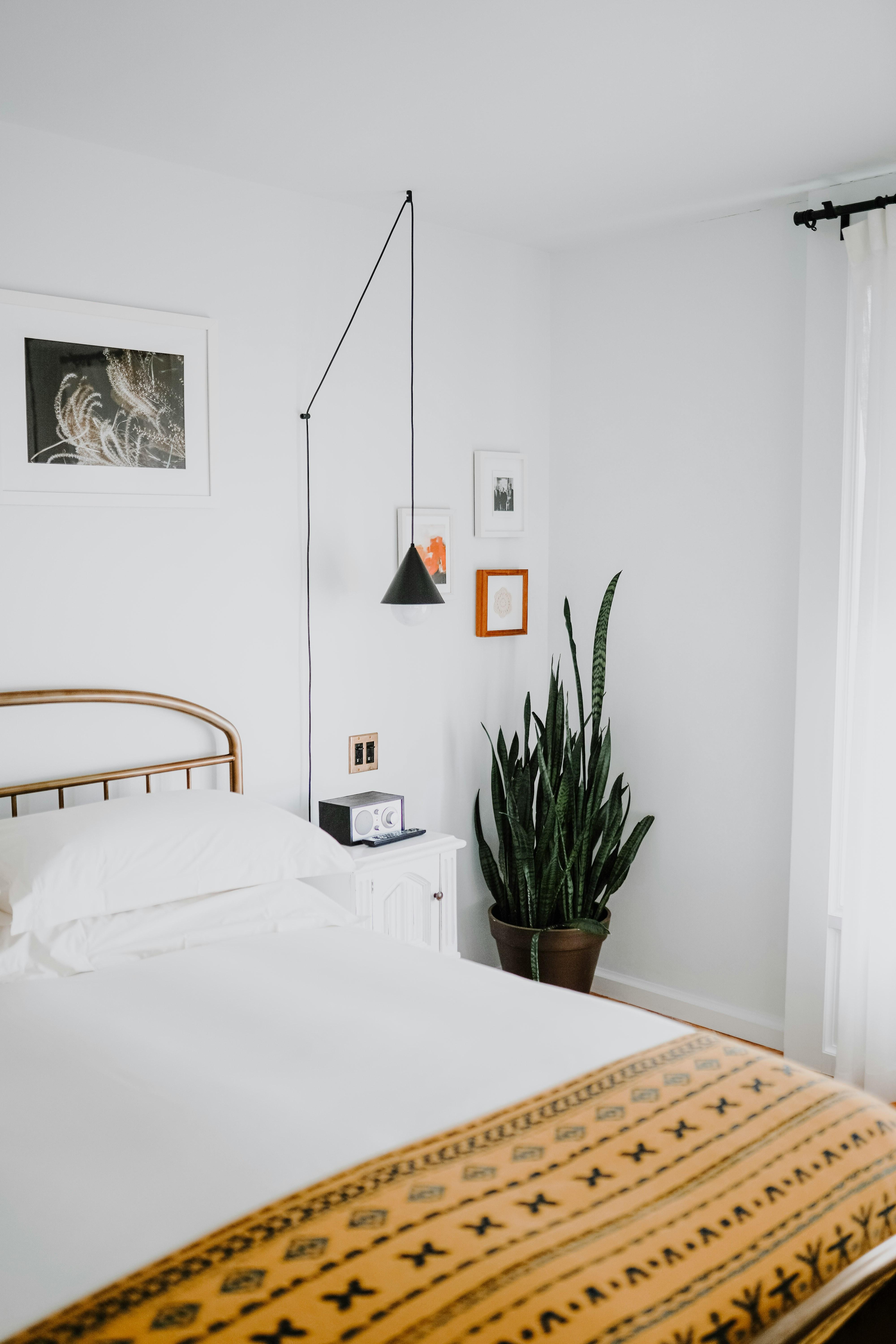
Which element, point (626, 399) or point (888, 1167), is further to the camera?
point (626, 399)

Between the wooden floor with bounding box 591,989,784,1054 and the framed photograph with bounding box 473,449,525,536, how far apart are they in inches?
65.9

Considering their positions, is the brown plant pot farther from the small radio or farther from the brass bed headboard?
the brass bed headboard

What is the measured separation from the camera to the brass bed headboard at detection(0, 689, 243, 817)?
277 cm

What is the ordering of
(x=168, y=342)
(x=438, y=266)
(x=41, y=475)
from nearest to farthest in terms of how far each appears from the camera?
(x=41, y=475) → (x=168, y=342) → (x=438, y=266)

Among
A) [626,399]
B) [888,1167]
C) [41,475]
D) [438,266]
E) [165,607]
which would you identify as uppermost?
[438,266]

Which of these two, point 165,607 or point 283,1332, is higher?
point 165,607

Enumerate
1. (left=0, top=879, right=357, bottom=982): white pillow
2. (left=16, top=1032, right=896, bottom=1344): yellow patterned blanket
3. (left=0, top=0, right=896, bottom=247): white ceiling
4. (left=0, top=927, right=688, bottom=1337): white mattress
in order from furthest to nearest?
(left=0, top=879, right=357, bottom=982): white pillow
(left=0, top=0, right=896, bottom=247): white ceiling
(left=0, top=927, right=688, bottom=1337): white mattress
(left=16, top=1032, right=896, bottom=1344): yellow patterned blanket

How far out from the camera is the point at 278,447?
3.33 metres

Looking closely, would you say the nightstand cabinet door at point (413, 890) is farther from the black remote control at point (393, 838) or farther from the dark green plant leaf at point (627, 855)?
the dark green plant leaf at point (627, 855)

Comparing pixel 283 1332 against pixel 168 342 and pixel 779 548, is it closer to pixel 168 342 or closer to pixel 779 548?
pixel 168 342

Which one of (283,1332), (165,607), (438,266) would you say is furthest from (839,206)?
(283,1332)

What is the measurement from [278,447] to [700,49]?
159cm

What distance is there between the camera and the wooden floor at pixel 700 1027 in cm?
355

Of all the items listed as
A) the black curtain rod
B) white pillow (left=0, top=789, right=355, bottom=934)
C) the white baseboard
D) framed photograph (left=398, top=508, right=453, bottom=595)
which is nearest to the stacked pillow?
white pillow (left=0, top=789, right=355, bottom=934)
